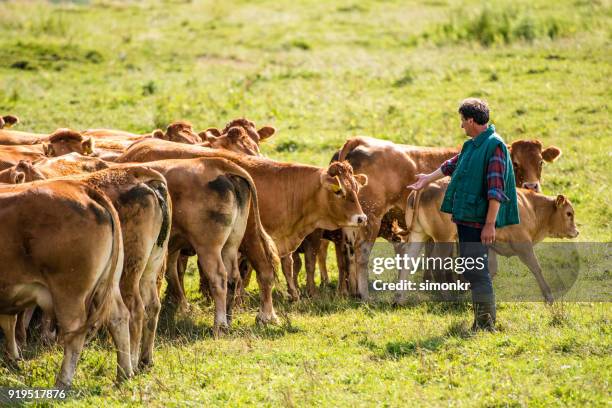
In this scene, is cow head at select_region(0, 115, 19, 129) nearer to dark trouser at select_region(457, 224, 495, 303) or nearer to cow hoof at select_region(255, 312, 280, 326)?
cow hoof at select_region(255, 312, 280, 326)

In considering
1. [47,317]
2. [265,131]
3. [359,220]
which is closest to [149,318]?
[47,317]

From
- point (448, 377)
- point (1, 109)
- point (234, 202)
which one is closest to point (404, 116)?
point (1, 109)

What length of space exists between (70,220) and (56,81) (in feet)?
57.8

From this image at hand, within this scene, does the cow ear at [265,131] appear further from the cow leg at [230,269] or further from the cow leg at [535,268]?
the cow leg at [535,268]

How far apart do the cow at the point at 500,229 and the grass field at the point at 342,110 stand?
875mm

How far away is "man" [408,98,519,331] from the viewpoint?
973 cm

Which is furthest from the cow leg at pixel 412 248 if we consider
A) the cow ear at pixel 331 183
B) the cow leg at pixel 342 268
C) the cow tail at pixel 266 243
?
the cow tail at pixel 266 243

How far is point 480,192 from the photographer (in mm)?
9875

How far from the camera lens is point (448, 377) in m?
8.49

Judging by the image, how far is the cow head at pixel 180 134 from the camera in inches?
604

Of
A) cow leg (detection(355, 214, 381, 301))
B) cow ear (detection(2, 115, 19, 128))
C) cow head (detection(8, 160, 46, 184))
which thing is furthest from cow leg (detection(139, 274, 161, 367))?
cow ear (detection(2, 115, 19, 128))

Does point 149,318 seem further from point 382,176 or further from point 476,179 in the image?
point 382,176

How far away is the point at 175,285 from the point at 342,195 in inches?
93.0

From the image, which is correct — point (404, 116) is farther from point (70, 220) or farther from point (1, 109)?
point (70, 220)
